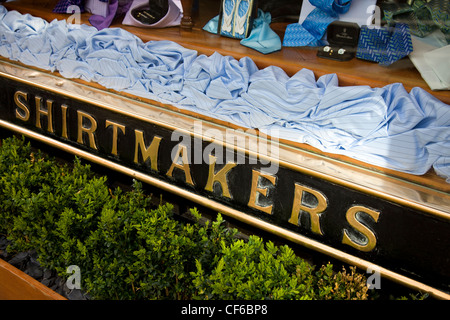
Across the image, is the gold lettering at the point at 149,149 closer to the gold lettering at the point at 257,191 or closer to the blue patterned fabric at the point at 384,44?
the gold lettering at the point at 257,191

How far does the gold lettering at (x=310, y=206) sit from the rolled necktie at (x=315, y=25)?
89 cm

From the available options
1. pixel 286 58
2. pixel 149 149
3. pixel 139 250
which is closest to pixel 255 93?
pixel 286 58

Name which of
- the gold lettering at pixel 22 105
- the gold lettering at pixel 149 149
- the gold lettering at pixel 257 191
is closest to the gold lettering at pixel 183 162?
the gold lettering at pixel 149 149

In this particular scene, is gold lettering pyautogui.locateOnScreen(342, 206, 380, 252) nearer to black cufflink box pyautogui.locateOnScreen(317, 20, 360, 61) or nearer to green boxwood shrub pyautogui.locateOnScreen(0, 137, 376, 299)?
green boxwood shrub pyautogui.locateOnScreen(0, 137, 376, 299)

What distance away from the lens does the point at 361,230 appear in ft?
5.32

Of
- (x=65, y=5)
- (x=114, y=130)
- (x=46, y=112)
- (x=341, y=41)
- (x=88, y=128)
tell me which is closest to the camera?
(x=341, y=41)

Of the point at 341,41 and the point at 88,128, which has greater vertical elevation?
the point at 341,41

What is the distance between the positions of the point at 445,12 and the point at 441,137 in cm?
63

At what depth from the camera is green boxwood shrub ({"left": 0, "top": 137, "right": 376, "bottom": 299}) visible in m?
1.56

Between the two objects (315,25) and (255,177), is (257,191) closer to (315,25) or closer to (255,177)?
(255,177)

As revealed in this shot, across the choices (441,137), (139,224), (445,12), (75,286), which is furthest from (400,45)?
(75,286)

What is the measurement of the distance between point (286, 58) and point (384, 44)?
1.59 feet

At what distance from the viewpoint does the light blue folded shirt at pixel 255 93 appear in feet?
5.23

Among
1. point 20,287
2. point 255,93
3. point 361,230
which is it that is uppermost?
point 255,93
